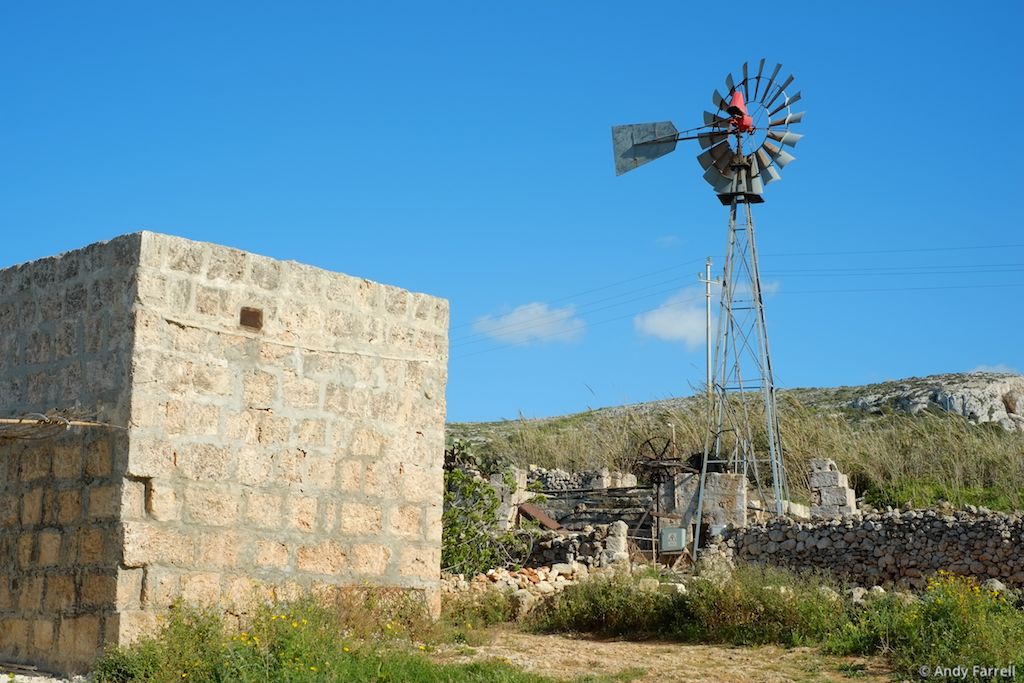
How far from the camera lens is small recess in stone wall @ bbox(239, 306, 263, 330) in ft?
23.6

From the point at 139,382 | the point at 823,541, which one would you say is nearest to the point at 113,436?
the point at 139,382

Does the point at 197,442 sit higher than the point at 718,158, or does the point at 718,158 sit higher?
the point at 718,158

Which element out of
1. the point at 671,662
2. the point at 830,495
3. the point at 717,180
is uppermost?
the point at 717,180

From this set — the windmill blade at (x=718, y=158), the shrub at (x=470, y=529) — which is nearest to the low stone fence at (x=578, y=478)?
the windmill blade at (x=718, y=158)

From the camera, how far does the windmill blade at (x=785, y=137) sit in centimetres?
2036

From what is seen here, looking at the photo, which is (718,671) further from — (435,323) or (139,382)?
(139,382)

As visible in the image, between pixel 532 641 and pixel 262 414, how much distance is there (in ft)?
10.6

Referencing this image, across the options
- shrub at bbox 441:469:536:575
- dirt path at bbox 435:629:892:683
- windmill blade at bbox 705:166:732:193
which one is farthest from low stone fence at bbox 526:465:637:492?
dirt path at bbox 435:629:892:683

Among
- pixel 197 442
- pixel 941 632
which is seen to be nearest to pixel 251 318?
pixel 197 442

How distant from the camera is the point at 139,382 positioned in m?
6.58

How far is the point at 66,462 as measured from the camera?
6945mm

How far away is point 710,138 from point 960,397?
16.2m

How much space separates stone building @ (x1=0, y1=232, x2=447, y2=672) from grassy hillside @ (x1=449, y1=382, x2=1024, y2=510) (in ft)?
51.3

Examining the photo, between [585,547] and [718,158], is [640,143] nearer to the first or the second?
[718,158]
